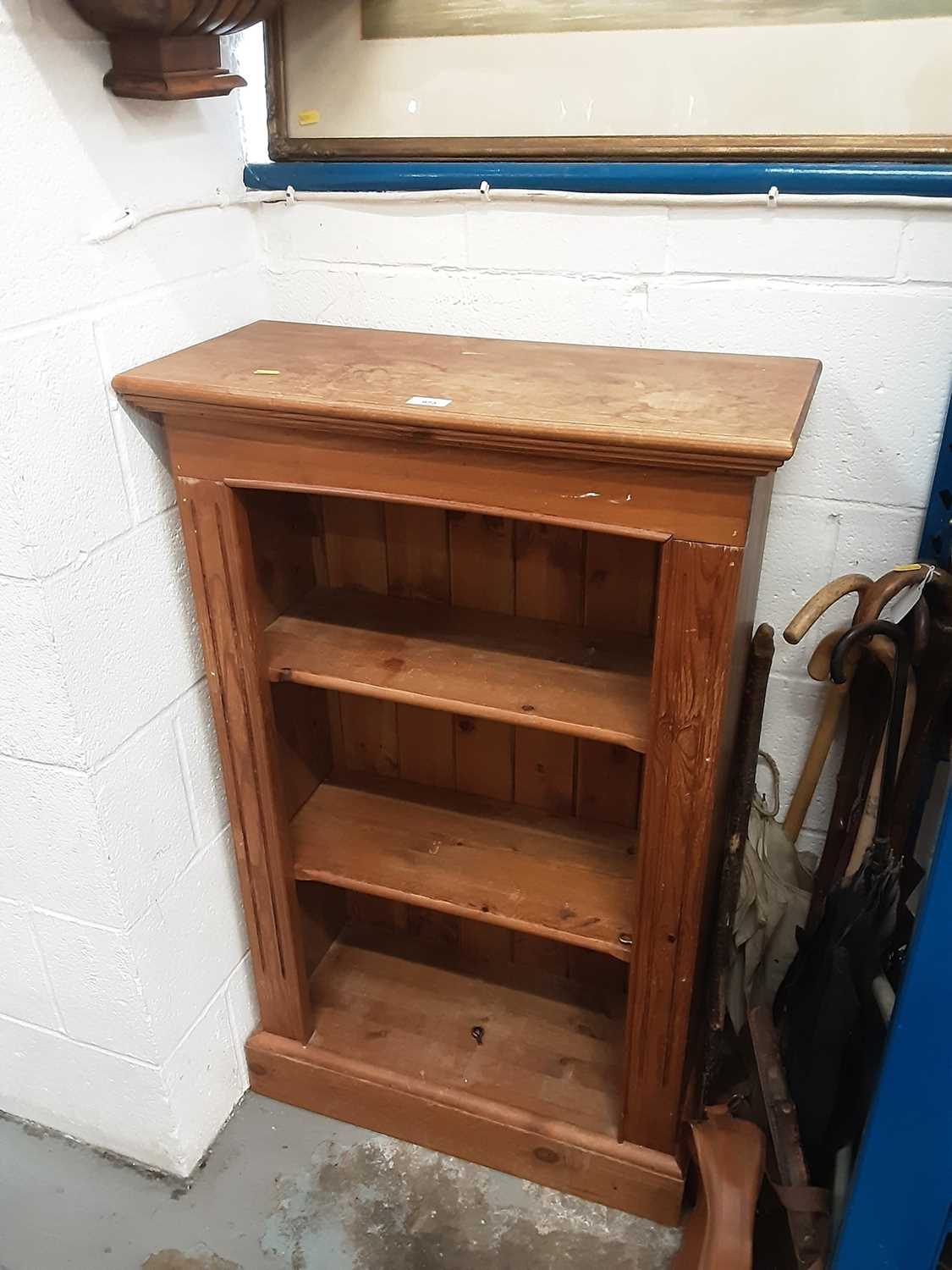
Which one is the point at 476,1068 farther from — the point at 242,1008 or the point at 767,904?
the point at 767,904

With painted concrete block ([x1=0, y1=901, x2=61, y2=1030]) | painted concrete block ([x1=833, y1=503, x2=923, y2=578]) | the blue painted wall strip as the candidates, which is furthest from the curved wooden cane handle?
painted concrete block ([x1=0, y1=901, x2=61, y2=1030])

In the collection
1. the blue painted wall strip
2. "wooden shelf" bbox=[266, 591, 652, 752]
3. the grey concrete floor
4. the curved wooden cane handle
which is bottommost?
the grey concrete floor

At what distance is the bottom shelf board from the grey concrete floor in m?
0.04

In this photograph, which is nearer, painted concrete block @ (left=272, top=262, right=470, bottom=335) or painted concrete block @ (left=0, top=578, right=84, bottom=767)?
painted concrete block @ (left=0, top=578, right=84, bottom=767)

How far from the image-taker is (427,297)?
142 cm

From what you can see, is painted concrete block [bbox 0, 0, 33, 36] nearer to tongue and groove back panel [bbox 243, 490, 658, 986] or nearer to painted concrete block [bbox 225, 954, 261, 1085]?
tongue and groove back panel [bbox 243, 490, 658, 986]

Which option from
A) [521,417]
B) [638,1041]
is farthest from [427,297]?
[638,1041]

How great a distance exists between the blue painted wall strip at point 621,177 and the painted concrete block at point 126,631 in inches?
20.9

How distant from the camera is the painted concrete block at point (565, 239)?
129 cm

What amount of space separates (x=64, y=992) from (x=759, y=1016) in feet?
3.52

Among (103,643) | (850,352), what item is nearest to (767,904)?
(850,352)

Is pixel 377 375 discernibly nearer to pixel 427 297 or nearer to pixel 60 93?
pixel 427 297

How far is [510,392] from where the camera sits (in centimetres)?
113

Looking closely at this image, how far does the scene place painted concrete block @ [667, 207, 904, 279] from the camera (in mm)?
1203
